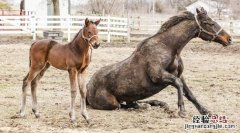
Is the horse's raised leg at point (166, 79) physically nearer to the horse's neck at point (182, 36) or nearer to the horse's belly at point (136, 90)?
the horse's belly at point (136, 90)

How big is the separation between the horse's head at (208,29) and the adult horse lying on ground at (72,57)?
1.82 metres

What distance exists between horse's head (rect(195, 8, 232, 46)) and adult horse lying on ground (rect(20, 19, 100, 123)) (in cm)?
182

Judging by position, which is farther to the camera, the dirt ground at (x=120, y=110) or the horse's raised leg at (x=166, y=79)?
the horse's raised leg at (x=166, y=79)

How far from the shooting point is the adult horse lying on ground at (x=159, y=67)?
8.75m

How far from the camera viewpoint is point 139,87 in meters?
9.08

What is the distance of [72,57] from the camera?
8.21m

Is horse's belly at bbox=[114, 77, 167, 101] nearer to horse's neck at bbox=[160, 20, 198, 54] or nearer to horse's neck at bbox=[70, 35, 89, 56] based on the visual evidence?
horse's neck at bbox=[160, 20, 198, 54]

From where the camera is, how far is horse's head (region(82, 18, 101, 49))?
7.84 metres

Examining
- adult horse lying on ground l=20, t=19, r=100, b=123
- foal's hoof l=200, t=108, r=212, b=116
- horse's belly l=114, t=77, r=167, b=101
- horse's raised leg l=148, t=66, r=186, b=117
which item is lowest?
foal's hoof l=200, t=108, r=212, b=116

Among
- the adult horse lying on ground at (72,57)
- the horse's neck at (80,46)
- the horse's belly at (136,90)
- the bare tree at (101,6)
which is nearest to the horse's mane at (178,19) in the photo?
the horse's belly at (136,90)

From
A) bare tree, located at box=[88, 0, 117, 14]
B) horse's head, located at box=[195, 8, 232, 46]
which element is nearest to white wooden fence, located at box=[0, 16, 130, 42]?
bare tree, located at box=[88, 0, 117, 14]

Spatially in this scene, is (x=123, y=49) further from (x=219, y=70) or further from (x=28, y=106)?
(x=28, y=106)

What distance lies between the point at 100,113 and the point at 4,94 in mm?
2887

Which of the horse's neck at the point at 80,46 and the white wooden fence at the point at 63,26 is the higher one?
the horse's neck at the point at 80,46
